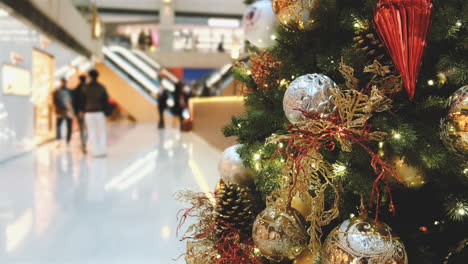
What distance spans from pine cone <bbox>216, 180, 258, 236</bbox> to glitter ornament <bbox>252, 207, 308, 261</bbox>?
0.98ft

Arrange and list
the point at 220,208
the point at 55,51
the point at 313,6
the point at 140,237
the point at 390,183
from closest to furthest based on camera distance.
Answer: the point at 390,183
the point at 313,6
the point at 220,208
the point at 140,237
the point at 55,51

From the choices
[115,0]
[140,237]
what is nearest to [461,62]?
[140,237]

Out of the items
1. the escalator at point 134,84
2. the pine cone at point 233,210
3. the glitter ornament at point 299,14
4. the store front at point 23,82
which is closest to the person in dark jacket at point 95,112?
the store front at point 23,82

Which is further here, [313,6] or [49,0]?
[49,0]

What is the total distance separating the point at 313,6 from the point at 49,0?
751 cm

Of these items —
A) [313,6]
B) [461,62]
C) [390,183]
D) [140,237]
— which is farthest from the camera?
[140,237]

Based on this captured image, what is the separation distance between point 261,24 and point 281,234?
848 millimetres

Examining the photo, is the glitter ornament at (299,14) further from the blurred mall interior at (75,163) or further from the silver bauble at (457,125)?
the blurred mall interior at (75,163)

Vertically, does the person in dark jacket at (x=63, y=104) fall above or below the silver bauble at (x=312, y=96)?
below

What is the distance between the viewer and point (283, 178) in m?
1.24

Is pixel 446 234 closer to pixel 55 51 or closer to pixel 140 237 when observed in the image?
pixel 140 237

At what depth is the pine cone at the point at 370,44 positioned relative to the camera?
1.23 metres

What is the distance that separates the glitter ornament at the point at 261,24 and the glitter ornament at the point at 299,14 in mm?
221

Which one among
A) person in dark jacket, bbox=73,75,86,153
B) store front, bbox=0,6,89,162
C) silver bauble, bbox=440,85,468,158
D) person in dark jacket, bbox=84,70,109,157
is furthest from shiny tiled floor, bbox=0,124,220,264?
silver bauble, bbox=440,85,468,158
